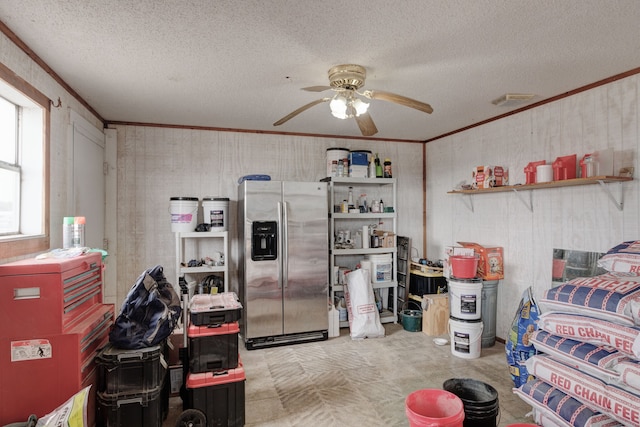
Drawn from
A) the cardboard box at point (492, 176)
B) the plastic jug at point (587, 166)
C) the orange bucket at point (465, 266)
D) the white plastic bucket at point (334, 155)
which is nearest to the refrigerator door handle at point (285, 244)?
the white plastic bucket at point (334, 155)

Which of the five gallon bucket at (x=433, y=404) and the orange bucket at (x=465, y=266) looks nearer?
the five gallon bucket at (x=433, y=404)

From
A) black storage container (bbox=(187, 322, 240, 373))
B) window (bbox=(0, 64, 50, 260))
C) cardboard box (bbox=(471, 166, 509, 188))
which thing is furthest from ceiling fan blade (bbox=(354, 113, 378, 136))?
window (bbox=(0, 64, 50, 260))

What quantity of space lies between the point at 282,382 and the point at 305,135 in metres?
3.03

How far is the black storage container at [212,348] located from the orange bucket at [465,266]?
233 cm

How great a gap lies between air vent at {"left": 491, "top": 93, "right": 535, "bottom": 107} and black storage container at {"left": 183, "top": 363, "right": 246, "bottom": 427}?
311cm

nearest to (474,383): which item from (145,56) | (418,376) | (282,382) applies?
(418,376)

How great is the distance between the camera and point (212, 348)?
2.45 meters

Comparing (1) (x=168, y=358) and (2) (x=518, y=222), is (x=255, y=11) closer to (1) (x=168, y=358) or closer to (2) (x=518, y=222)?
(1) (x=168, y=358)

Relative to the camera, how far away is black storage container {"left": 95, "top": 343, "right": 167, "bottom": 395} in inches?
82.7

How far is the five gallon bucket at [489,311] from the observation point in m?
3.88

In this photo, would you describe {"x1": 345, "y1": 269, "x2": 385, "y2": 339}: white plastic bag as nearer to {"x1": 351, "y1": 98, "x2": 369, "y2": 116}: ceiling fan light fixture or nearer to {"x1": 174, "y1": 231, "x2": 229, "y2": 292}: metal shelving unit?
{"x1": 174, "y1": 231, "x2": 229, "y2": 292}: metal shelving unit

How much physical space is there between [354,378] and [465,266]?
5.13 feet

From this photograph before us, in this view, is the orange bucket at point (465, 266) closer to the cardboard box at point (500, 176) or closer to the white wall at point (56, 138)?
the cardboard box at point (500, 176)

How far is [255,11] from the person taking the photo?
6.23ft
